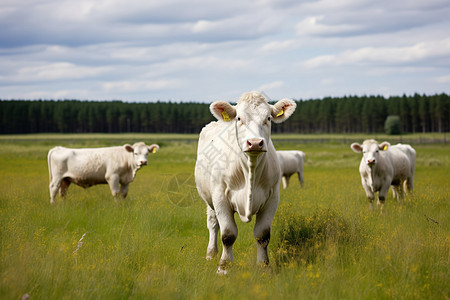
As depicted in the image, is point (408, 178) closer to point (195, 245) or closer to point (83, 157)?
point (195, 245)

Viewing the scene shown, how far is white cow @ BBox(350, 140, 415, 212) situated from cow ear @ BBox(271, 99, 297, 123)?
5.97 m

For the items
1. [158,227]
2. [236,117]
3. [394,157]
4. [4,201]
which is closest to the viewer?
[236,117]

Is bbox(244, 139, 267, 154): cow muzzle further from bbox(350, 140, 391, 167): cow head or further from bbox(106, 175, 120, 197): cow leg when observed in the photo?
bbox(106, 175, 120, 197): cow leg

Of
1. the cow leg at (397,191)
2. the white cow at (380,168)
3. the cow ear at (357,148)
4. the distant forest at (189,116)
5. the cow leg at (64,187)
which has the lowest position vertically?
the cow leg at (397,191)

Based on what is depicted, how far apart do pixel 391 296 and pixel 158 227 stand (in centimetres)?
566

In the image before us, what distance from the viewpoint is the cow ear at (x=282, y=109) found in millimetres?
5815

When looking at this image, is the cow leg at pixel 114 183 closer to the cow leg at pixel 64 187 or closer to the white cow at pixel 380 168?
the cow leg at pixel 64 187

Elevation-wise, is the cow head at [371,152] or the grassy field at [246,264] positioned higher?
the cow head at [371,152]

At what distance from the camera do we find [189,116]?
476 feet

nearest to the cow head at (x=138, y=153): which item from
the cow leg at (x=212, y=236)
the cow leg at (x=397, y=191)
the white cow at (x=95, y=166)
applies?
the white cow at (x=95, y=166)

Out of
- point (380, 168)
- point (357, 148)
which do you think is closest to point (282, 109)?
point (380, 168)

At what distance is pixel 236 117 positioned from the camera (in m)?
5.60

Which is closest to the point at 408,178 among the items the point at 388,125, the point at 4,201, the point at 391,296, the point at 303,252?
the point at 303,252

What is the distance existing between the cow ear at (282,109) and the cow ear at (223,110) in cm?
Answer: 59
